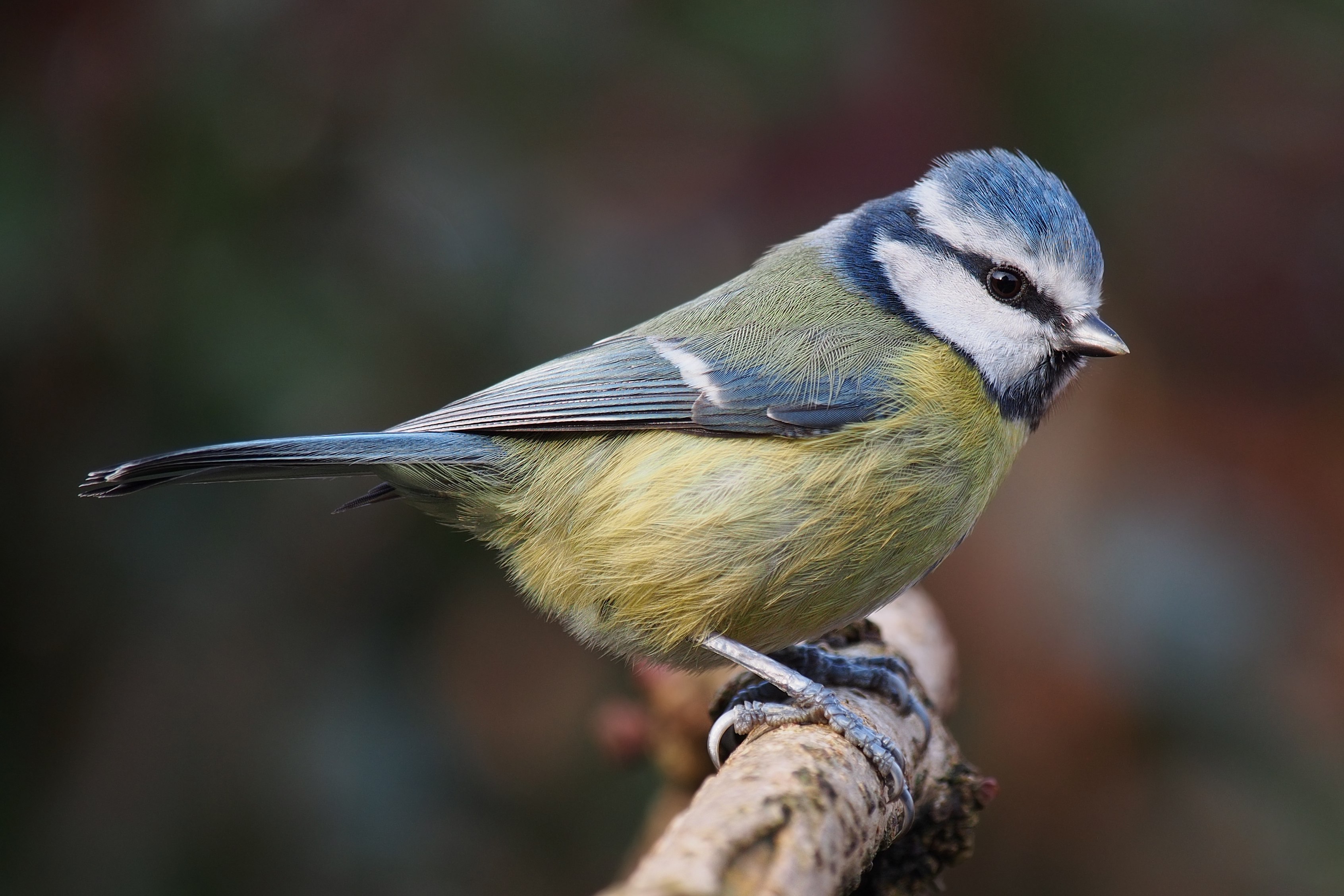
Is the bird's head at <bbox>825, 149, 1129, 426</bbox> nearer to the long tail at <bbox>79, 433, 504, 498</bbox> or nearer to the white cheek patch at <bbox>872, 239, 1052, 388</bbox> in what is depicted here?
the white cheek patch at <bbox>872, 239, 1052, 388</bbox>

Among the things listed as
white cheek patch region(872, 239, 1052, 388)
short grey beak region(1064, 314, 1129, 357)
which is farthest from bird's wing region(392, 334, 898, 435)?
short grey beak region(1064, 314, 1129, 357)

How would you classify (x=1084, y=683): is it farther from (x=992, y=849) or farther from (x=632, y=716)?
(x=632, y=716)

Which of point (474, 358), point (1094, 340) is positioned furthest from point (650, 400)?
point (1094, 340)

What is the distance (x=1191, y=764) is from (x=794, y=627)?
34.5 inches

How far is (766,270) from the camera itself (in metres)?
1.76

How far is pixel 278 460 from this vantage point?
1.42 meters

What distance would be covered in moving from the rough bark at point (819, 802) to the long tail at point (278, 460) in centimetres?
58

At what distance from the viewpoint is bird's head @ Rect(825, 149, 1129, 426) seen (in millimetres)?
1537

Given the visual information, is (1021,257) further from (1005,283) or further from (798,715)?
(798,715)

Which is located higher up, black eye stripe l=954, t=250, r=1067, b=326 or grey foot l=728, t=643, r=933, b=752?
Answer: black eye stripe l=954, t=250, r=1067, b=326

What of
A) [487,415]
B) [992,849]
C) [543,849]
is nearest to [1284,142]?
[992,849]

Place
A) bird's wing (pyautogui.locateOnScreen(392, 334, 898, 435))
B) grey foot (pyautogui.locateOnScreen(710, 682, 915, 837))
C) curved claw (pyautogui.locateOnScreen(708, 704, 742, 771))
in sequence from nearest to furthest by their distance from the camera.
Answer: grey foot (pyautogui.locateOnScreen(710, 682, 915, 837))
curved claw (pyautogui.locateOnScreen(708, 704, 742, 771))
bird's wing (pyautogui.locateOnScreen(392, 334, 898, 435))

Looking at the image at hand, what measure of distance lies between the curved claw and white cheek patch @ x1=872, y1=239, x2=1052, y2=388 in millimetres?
581

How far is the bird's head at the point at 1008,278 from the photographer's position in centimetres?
154
